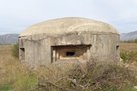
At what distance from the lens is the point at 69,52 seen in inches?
459

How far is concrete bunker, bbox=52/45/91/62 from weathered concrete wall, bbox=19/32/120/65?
0.20m

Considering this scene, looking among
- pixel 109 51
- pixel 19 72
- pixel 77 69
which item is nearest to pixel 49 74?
pixel 77 69

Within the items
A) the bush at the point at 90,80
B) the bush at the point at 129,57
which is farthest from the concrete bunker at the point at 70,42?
the bush at the point at 129,57

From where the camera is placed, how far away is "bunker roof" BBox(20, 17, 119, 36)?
11375 millimetres

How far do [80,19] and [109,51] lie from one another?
1.43m

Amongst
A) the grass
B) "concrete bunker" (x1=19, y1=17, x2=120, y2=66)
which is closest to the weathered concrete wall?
"concrete bunker" (x1=19, y1=17, x2=120, y2=66)

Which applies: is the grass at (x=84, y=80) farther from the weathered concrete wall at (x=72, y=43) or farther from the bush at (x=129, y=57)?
the bush at (x=129, y=57)

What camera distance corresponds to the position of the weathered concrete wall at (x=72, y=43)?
11203 millimetres

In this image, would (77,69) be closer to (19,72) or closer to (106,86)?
(106,86)

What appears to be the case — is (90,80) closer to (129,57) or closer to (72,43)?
(72,43)

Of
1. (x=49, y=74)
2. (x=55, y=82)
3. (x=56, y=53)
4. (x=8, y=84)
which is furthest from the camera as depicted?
(x=56, y=53)

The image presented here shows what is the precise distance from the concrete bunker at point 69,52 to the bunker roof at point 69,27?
0.52 m

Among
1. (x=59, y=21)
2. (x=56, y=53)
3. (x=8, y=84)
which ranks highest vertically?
(x=59, y=21)

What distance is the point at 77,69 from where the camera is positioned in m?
8.94
